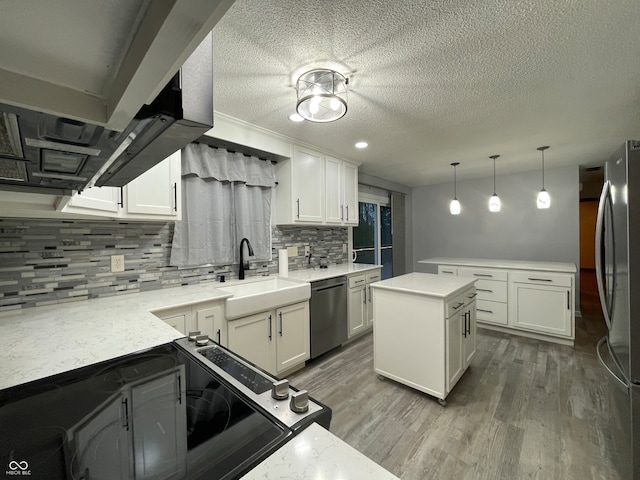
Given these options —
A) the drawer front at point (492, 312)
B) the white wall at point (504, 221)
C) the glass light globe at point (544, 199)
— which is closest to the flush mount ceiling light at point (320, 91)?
the glass light globe at point (544, 199)

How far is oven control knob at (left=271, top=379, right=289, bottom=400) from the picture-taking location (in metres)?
0.67

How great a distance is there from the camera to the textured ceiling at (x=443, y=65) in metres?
1.23

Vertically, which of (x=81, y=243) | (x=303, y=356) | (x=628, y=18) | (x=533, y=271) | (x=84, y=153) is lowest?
(x=303, y=356)

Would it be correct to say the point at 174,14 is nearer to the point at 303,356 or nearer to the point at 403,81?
the point at 403,81

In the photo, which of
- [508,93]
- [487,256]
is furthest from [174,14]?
[487,256]

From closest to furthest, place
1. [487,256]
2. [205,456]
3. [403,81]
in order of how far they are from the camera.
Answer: [205,456]
[403,81]
[487,256]

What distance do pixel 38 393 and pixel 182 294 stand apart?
1242 millimetres

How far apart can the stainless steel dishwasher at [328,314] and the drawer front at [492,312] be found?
6.73 ft

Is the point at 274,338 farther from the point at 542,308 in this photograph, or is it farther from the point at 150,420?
the point at 542,308

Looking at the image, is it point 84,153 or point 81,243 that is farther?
point 81,243

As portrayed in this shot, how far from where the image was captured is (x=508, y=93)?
192 cm

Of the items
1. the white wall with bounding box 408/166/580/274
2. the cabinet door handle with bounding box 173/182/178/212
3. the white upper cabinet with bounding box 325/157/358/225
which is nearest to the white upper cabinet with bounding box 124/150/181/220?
the cabinet door handle with bounding box 173/182/178/212

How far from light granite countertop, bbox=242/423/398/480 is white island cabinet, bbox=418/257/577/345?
2.94m

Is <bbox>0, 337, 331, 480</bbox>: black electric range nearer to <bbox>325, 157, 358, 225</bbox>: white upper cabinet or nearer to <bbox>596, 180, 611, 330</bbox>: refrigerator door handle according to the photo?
<bbox>596, 180, 611, 330</bbox>: refrigerator door handle
